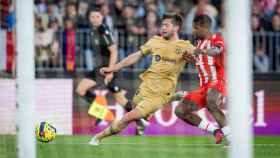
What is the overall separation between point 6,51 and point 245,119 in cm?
923

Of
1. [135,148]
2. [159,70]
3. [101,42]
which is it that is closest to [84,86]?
[101,42]

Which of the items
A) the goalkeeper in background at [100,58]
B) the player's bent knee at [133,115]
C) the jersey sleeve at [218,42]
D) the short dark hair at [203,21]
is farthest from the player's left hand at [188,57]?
the goalkeeper in background at [100,58]

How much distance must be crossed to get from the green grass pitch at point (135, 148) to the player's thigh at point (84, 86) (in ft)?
7.19

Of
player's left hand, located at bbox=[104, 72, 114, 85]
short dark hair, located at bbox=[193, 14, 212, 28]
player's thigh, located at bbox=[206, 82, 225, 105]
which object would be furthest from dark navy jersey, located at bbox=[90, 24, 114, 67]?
short dark hair, located at bbox=[193, 14, 212, 28]

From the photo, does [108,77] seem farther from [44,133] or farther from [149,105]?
[149,105]

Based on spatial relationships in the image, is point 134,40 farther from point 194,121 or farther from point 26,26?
point 26,26

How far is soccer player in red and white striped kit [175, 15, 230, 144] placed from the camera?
12719 mm

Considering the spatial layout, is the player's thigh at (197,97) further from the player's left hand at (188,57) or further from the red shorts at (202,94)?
the player's left hand at (188,57)

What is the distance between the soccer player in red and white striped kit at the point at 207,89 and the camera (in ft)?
41.7

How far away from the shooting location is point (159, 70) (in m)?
12.3

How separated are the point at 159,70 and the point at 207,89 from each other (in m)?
1.06

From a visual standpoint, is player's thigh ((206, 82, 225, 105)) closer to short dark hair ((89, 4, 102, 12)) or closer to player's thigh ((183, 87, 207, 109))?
player's thigh ((183, 87, 207, 109))

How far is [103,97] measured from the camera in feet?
56.3

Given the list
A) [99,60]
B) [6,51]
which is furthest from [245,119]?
[99,60]
